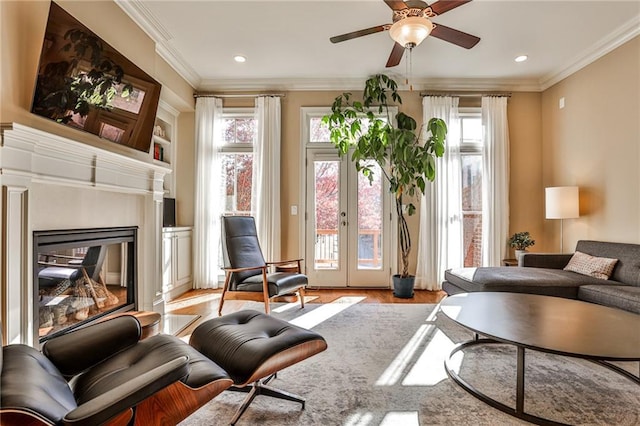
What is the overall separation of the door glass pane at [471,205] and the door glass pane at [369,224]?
123 centimetres

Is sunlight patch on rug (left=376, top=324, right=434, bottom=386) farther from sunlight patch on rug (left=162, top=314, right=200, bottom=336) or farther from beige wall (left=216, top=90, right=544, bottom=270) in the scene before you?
beige wall (left=216, top=90, right=544, bottom=270)

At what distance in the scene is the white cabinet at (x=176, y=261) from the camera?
3.99 meters

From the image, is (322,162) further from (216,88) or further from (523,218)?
(523,218)

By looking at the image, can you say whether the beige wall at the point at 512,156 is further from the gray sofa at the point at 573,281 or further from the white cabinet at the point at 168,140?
the gray sofa at the point at 573,281

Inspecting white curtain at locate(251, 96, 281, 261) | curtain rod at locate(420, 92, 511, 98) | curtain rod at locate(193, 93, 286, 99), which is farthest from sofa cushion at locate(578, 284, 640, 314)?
curtain rod at locate(193, 93, 286, 99)

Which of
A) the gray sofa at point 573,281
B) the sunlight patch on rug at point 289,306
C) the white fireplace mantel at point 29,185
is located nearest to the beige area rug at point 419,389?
the gray sofa at point 573,281

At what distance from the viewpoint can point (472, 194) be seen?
4750mm

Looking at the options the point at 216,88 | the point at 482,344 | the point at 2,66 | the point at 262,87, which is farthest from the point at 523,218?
the point at 2,66

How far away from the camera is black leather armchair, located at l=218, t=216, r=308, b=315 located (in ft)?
10.6

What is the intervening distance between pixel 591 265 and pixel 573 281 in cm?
49

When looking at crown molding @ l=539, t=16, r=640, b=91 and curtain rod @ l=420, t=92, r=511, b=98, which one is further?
curtain rod @ l=420, t=92, r=511, b=98

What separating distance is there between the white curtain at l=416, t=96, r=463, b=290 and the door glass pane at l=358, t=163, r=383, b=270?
58cm

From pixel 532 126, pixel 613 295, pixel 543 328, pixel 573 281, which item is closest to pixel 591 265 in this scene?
pixel 573 281

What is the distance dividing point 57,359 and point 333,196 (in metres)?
3.65
